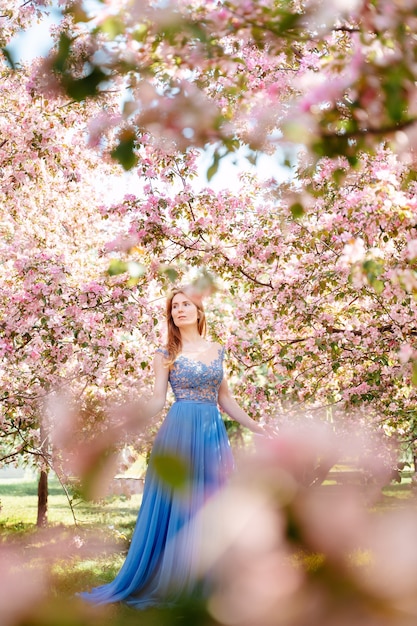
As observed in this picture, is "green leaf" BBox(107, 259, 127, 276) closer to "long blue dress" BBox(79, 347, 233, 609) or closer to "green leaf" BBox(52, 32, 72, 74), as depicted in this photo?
"green leaf" BBox(52, 32, 72, 74)

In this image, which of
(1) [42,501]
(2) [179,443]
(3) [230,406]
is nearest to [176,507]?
(2) [179,443]

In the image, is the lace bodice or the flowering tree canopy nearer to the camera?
the lace bodice

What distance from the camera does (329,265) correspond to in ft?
21.5

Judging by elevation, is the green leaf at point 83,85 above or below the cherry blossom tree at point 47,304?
above

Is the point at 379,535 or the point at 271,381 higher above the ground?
the point at 379,535

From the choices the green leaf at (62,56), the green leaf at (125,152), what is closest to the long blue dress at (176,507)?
the green leaf at (125,152)

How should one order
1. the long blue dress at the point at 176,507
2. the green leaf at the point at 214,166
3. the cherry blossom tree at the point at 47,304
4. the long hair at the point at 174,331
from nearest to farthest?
the green leaf at the point at 214,166
the long blue dress at the point at 176,507
the long hair at the point at 174,331
the cherry blossom tree at the point at 47,304

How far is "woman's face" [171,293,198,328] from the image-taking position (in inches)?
197

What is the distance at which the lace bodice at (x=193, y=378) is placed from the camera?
488 cm

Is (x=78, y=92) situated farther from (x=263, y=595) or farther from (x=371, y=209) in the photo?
(x=371, y=209)

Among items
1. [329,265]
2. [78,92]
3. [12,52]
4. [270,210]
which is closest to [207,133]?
[78,92]

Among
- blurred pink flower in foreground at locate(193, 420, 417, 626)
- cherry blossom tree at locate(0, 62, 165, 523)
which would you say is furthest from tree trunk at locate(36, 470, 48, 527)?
blurred pink flower in foreground at locate(193, 420, 417, 626)

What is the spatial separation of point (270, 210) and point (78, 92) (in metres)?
5.82

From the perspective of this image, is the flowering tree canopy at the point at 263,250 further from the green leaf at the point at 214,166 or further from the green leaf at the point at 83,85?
the green leaf at the point at 83,85
